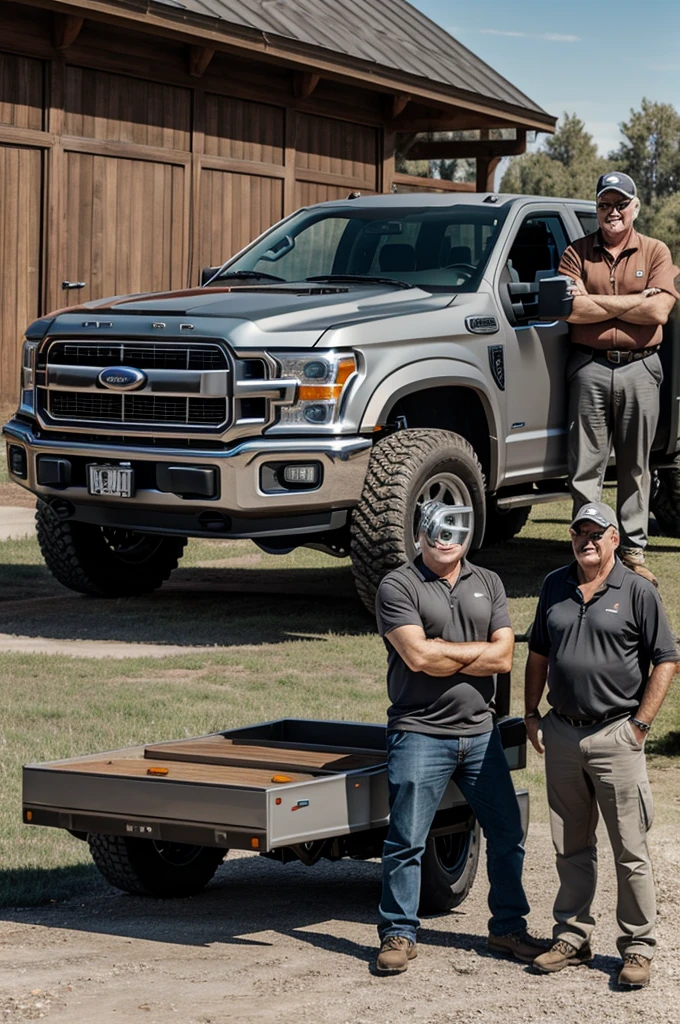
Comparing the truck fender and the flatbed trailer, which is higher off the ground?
the truck fender

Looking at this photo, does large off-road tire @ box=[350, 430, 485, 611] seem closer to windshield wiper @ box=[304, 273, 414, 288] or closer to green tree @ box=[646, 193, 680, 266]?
windshield wiper @ box=[304, 273, 414, 288]

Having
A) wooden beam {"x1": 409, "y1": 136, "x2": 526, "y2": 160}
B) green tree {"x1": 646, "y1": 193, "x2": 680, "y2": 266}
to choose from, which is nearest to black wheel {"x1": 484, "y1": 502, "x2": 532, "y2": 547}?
wooden beam {"x1": 409, "y1": 136, "x2": 526, "y2": 160}

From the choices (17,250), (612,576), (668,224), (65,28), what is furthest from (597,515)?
(668,224)

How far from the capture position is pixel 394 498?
965cm

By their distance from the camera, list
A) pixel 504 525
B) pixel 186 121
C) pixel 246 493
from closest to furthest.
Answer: pixel 246 493 → pixel 504 525 → pixel 186 121

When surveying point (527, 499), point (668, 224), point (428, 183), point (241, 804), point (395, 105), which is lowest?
point (241, 804)

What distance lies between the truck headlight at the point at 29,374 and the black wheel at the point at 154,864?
4.61 meters

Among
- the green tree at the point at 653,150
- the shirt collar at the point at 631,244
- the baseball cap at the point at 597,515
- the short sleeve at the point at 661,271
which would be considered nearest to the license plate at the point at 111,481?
the shirt collar at the point at 631,244

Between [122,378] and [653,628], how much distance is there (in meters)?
4.89

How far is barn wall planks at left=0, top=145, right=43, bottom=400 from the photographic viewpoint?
1702 cm

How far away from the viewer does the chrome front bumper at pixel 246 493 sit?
31.0 feet

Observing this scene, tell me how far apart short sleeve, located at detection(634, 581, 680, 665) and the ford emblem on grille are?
470 centimetres

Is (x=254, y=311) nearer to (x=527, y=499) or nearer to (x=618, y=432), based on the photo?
(x=618, y=432)

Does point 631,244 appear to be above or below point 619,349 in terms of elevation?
above
